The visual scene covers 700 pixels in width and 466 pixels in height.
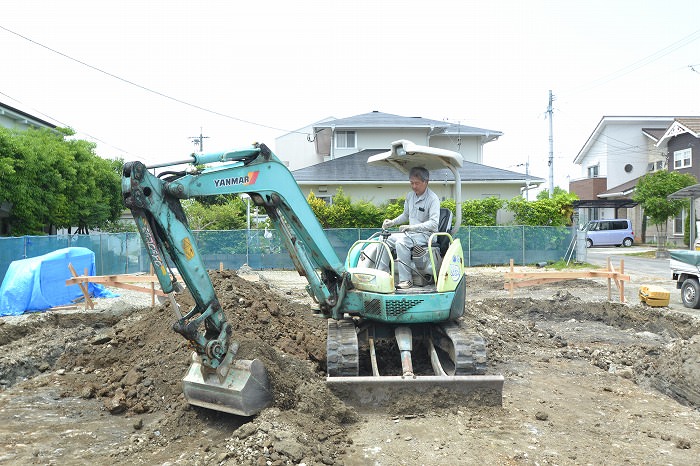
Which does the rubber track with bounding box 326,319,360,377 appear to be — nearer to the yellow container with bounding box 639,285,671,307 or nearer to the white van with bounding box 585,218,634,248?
the yellow container with bounding box 639,285,671,307

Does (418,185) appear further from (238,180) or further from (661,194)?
(661,194)

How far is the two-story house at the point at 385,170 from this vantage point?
1065 inches

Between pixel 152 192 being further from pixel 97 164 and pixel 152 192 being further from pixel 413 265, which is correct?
pixel 97 164

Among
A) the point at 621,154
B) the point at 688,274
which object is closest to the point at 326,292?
the point at 688,274

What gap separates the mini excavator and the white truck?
26.6 ft

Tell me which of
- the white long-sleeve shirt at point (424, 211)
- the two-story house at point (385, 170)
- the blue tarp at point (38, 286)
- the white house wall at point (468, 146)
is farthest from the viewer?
the white house wall at point (468, 146)

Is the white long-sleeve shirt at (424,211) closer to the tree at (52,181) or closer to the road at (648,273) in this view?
the road at (648,273)

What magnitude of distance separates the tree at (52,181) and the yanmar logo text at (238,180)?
50.7 ft

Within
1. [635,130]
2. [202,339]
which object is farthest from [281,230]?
[635,130]

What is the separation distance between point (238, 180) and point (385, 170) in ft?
74.7

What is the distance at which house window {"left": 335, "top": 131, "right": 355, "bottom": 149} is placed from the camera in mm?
30812

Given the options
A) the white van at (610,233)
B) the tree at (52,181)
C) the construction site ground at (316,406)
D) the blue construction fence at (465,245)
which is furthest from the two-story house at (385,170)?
the construction site ground at (316,406)

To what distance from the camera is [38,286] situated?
12953 millimetres

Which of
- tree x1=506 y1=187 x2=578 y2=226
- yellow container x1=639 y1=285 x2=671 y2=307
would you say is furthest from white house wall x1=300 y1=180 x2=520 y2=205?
yellow container x1=639 y1=285 x2=671 y2=307
